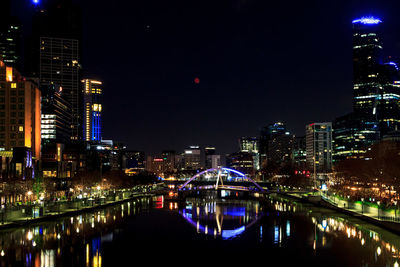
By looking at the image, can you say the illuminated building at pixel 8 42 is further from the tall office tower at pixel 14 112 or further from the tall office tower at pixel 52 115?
the tall office tower at pixel 14 112

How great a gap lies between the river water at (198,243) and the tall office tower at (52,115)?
9916cm

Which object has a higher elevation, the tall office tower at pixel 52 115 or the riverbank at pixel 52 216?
the tall office tower at pixel 52 115

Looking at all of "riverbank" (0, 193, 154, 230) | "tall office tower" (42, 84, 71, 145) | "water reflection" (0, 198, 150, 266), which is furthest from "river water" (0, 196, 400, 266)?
"tall office tower" (42, 84, 71, 145)

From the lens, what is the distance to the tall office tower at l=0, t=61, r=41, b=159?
95688mm

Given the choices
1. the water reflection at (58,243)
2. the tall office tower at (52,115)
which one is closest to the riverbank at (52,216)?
the water reflection at (58,243)

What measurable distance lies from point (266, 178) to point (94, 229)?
143277 millimetres

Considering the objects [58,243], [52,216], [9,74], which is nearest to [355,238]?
[58,243]

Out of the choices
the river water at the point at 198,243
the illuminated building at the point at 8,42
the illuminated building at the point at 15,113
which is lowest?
the river water at the point at 198,243

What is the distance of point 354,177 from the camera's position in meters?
91.1

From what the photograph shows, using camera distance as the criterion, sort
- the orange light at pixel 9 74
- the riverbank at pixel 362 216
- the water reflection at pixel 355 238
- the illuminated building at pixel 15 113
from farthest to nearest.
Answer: the orange light at pixel 9 74
the illuminated building at pixel 15 113
the riverbank at pixel 362 216
the water reflection at pixel 355 238

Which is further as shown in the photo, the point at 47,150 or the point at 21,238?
Answer: the point at 47,150

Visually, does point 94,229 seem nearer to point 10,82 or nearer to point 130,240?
point 130,240

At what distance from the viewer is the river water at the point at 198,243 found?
103ft

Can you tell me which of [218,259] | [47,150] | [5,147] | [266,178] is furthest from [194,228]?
[266,178]
